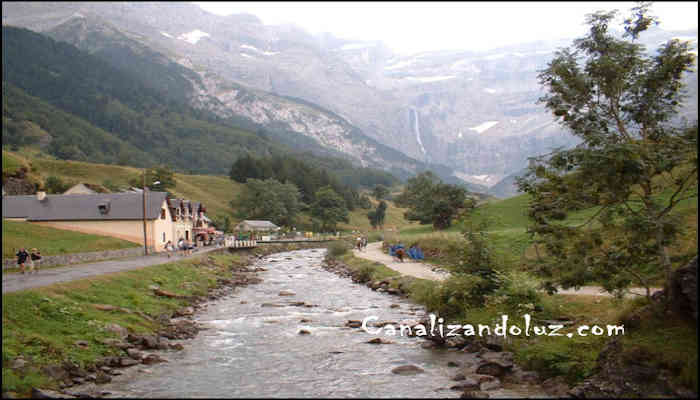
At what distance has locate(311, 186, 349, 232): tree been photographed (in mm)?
157500

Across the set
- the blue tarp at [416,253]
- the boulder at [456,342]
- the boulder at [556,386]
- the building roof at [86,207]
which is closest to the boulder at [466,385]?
the boulder at [556,386]

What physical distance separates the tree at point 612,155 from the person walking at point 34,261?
3339 cm

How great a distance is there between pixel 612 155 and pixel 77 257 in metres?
44.2

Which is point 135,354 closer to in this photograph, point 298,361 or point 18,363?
point 18,363

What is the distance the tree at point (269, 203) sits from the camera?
6014 inches

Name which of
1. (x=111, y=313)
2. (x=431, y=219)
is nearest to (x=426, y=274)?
(x=111, y=313)

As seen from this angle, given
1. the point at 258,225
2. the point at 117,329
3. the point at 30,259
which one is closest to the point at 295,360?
the point at 117,329

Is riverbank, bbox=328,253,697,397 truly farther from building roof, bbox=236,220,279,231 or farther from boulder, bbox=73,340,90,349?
building roof, bbox=236,220,279,231

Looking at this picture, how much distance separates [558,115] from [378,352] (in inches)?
445

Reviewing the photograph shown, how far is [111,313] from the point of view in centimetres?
2425

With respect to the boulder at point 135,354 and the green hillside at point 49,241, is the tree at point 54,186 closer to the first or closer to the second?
the green hillside at point 49,241

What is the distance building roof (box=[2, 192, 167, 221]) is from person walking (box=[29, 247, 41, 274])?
96.0ft

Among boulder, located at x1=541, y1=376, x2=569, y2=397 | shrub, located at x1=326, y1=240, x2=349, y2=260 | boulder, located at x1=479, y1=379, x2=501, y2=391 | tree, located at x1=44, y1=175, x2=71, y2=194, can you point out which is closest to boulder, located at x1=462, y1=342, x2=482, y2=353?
boulder, located at x1=479, y1=379, x2=501, y2=391

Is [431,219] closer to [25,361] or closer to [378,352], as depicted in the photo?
[378,352]
